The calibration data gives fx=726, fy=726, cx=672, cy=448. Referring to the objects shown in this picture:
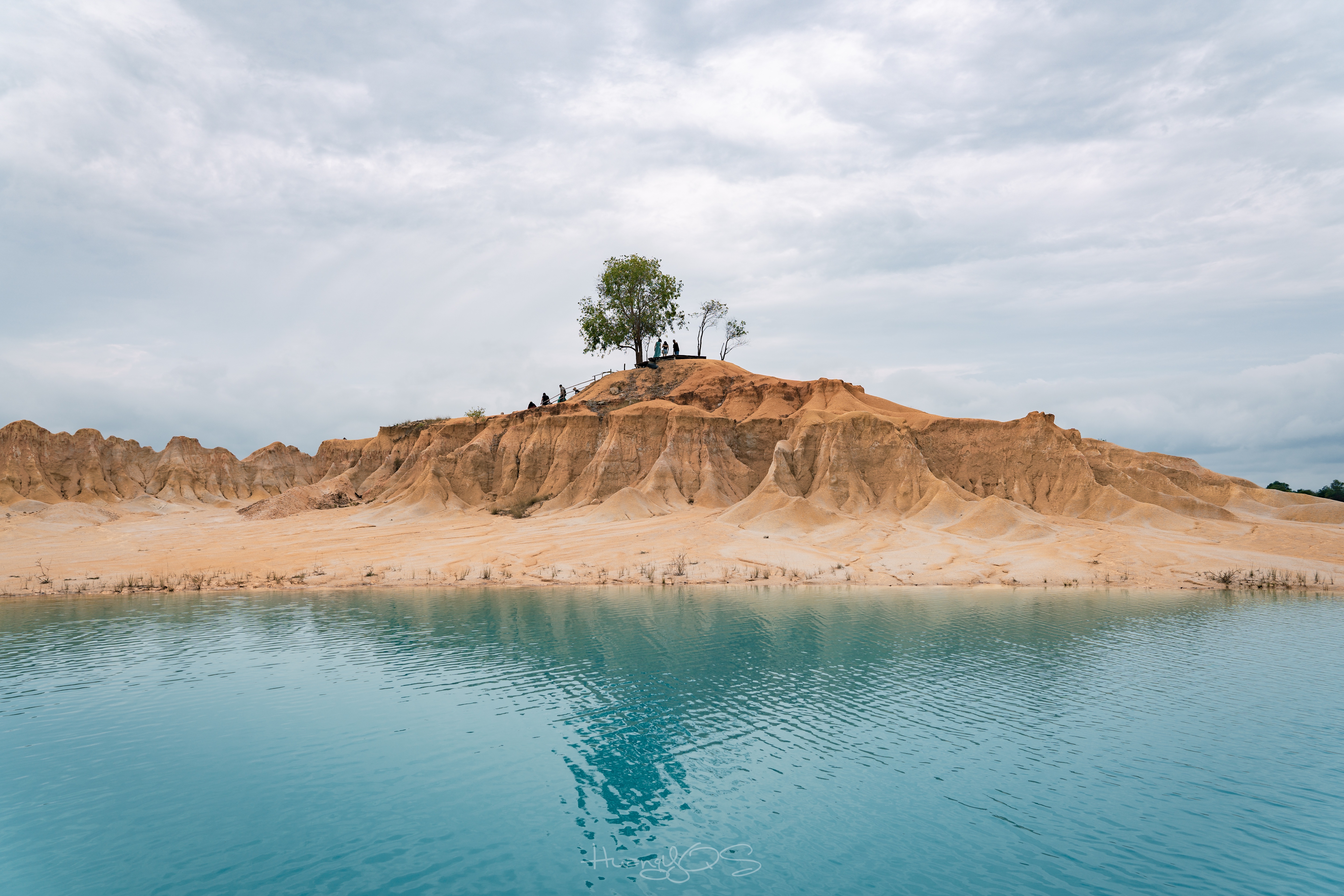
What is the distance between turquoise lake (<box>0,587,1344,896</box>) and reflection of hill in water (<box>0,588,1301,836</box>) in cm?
15

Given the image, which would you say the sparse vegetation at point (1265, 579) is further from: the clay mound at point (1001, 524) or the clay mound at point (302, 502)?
the clay mound at point (302, 502)

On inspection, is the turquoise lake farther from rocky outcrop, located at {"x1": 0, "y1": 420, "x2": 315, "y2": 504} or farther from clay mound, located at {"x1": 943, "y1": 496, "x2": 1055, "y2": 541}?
rocky outcrop, located at {"x1": 0, "y1": 420, "x2": 315, "y2": 504}

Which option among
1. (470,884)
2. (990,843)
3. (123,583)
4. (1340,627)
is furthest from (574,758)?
(123,583)

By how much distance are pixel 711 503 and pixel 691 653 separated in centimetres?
3660

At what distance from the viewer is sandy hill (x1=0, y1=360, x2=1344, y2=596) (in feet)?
149

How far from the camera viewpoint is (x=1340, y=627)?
93.5 ft

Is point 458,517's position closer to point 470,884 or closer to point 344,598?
point 344,598

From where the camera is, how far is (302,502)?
71312 millimetres

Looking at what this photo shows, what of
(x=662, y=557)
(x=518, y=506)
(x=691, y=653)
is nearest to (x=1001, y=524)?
(x=662, y=557)

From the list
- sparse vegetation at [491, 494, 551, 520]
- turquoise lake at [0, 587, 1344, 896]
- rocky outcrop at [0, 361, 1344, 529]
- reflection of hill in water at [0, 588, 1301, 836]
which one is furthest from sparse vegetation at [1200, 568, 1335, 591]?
sparse vegetation at [491, 494, 551, 520]

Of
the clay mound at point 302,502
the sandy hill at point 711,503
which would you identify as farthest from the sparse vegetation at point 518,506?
the clay mound at point 302,502

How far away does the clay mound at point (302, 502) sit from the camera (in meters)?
69.2

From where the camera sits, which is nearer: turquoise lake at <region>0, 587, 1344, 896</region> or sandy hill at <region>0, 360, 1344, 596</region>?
turquoise lake at <region>0, 587, 1344, 896</region>

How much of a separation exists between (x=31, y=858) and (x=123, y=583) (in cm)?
3462
